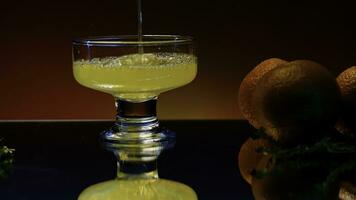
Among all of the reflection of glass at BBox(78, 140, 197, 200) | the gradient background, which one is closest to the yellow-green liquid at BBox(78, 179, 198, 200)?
the reflection of glass at BBox(78, 140, 197, 200)

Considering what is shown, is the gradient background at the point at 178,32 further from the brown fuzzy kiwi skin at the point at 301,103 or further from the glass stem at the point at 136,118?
the brown fuzzy kiwi skin at the point at 301,103

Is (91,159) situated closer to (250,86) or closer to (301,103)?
(250,86)

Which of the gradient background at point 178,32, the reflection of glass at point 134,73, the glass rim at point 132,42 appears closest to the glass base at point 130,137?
the reflection of glass at point 134,73

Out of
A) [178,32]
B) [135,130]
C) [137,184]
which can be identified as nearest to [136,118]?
[135,130]

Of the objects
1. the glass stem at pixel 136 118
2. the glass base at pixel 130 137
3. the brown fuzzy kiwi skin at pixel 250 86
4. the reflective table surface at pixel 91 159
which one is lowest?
the reflective table surface at pixel 91 159

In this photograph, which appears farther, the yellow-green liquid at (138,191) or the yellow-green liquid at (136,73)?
the yellow-green liquid at (136,73)

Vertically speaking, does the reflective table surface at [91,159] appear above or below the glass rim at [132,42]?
below

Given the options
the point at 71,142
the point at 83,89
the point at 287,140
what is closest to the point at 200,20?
the point at 83,89
